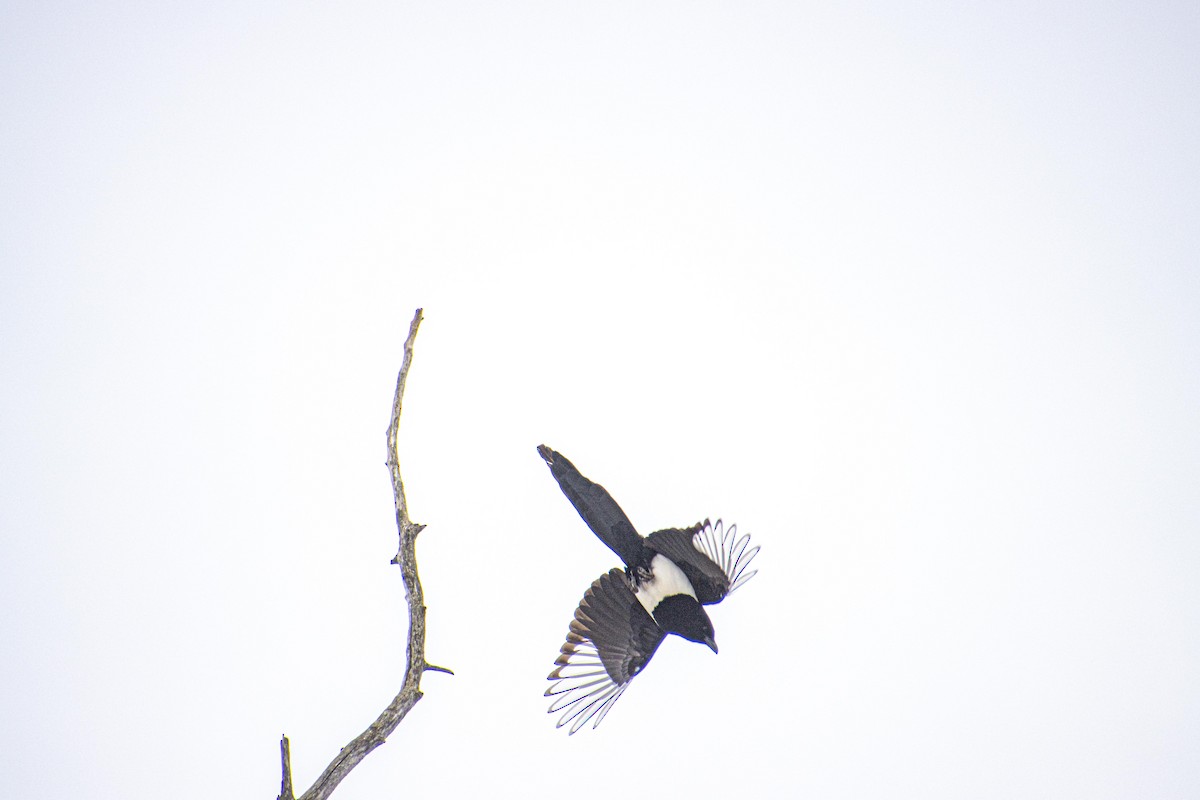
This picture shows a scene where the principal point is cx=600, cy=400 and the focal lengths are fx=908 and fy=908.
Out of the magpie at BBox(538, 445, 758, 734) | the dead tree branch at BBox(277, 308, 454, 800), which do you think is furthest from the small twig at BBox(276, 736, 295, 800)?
the magpie at BBox(538, 445, 758, 734)

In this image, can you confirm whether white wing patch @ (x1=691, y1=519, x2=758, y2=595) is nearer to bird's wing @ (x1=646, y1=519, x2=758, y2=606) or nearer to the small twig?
bird's wing @ (x1=646, y1=519, x2=758, y2=606)

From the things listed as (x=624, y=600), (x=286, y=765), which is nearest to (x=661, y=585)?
(x=624, y=600)

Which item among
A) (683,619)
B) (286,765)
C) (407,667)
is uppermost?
(683,619)

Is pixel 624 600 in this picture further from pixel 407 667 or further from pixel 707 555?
pixel 407 667

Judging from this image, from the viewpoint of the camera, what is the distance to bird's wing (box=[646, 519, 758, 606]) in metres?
5.68

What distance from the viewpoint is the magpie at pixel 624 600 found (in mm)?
4906

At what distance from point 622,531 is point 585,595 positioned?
0.47 meters

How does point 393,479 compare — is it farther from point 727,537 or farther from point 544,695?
point 727,537

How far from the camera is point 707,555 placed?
235 inches

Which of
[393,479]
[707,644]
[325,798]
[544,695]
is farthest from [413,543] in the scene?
[707,644]

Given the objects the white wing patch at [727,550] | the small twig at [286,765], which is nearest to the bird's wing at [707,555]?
the white wing patch at [727,550]

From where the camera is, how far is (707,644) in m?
5.30

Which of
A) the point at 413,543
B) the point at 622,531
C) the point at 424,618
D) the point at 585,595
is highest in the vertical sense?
the point at 622,531

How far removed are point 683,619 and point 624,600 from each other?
1.18ft
